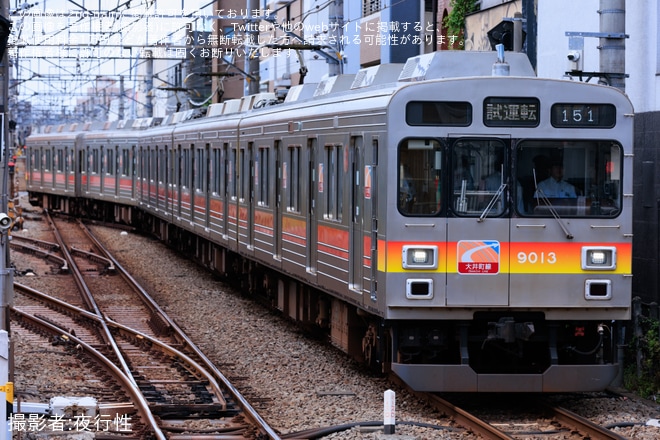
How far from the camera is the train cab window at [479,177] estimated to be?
31.7 feet

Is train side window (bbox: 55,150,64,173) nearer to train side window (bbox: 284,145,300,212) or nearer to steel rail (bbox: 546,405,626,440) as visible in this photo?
train side window (bbox: 284,145,300,212)

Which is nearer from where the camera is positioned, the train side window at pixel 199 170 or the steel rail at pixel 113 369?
the steel rail at pixel 113 369

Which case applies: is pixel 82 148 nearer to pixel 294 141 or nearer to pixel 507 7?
pixel 507 7

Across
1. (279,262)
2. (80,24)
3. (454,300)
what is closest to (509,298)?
(454,300)

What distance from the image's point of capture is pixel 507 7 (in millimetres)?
18344

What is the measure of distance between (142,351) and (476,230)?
17.3 ft

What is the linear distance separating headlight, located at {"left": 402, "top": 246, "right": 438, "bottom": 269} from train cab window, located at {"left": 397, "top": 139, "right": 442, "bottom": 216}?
0.27m

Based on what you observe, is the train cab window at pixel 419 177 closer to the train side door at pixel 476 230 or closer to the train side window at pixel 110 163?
the train side door at pixel 476 230

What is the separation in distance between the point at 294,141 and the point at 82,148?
27696mm

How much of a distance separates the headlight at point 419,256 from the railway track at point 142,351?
1626 millimetres

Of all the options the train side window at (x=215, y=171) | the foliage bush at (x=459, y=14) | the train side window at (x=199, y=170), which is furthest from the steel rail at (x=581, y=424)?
the train side window at (x=199, y=170)

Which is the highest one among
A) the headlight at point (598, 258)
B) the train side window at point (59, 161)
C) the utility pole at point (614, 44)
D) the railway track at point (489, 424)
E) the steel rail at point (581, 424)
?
the utility pole at point (614, 44)

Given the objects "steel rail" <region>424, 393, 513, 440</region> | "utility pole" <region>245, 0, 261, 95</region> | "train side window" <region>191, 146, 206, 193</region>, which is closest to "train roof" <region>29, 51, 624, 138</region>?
"steel rail" <region>424, 393, 513, 440</region>

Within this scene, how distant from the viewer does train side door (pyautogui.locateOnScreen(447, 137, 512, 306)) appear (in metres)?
9.62
